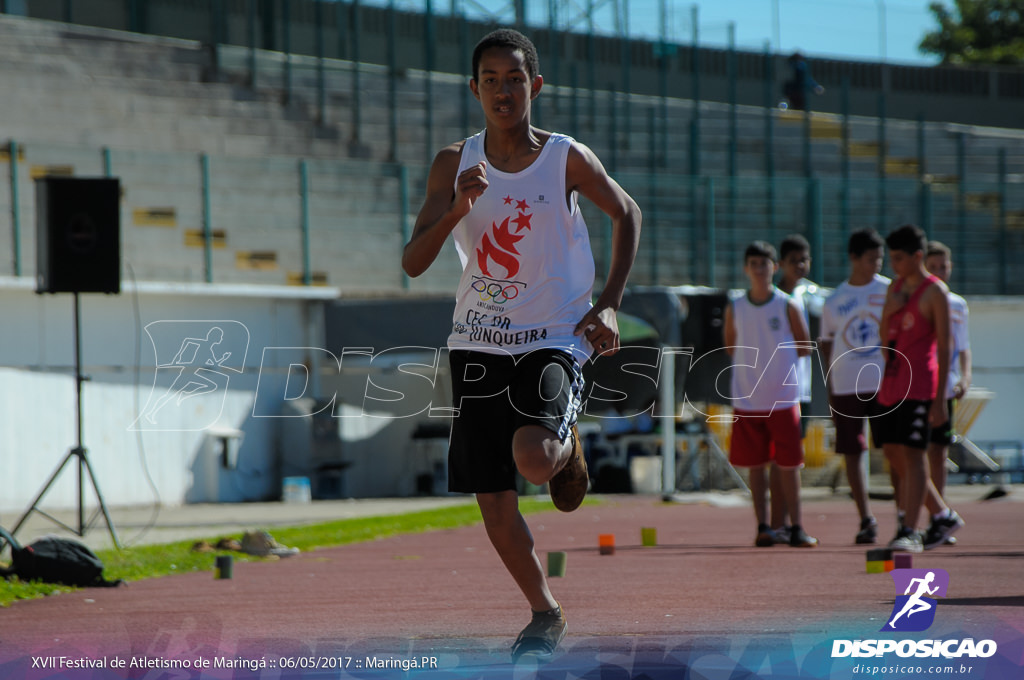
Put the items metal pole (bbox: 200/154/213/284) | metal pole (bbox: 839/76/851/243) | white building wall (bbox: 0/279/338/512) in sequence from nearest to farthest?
white building wall (bbox: 0/279/338/512), metal pole (bbox: 200/154/213/284), metal pole (bbox: 839/76/851/243)

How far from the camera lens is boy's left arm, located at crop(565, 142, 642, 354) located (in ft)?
15.2

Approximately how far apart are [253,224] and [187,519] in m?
5.85

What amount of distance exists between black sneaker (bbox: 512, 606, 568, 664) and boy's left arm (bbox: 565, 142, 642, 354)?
92 cm

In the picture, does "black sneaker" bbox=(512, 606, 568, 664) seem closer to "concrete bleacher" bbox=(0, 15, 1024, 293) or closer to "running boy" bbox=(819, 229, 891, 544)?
"running boy" bbox=(819, 229, 891, 544)

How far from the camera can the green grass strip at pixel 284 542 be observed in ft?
24.8

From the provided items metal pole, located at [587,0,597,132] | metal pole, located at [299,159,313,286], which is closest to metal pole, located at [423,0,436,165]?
metal pole, located at [587,0,597,132]

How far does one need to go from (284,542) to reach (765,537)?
12.4ft

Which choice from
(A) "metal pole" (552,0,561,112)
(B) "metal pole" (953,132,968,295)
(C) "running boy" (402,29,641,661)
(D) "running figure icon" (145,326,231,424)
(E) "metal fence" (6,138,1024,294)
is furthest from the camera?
(A) "metal pole" (552,0,561,112)

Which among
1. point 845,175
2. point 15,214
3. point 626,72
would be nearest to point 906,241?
point 15,214

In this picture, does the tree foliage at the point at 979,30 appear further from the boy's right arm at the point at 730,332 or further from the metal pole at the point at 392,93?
the boy's right arm at the point at 730,332

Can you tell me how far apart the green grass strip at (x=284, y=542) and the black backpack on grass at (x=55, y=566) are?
68 millimetres

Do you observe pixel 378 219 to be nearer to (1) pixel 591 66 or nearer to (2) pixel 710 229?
(2) pixel 710 229

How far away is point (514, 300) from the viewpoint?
463cm

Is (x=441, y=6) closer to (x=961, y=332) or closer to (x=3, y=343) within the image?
(x=3, y=343)
